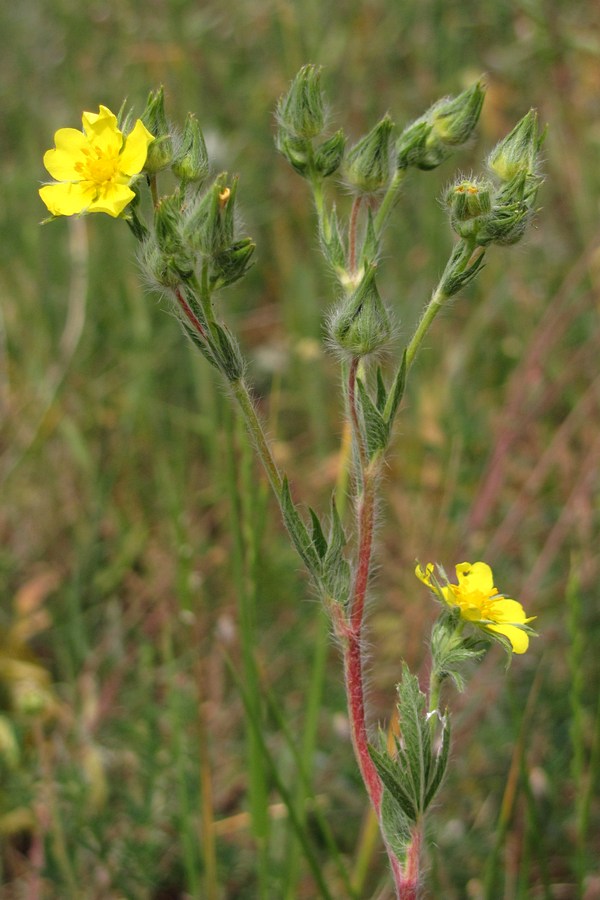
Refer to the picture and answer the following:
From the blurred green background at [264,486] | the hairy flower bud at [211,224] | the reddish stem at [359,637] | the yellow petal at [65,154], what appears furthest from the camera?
the blurred green background at [264,486]

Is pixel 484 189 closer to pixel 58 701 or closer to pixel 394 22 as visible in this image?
pixel 58 701

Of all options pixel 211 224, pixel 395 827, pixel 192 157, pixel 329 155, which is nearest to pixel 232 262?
pixel 211 224

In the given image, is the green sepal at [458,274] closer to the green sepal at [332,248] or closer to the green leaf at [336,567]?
the green sepal at [332,248]

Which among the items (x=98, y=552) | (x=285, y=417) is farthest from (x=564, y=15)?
(x=98, y=552)

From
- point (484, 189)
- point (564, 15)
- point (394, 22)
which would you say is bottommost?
point (484, 189)

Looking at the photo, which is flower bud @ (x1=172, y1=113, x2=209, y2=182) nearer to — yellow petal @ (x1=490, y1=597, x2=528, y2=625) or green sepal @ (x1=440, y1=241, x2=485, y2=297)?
green sepal @ (x1=440, y1=241, x2=485, y2=297)

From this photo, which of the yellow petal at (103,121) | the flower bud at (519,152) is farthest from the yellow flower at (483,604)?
the yellow petal at (103,121)

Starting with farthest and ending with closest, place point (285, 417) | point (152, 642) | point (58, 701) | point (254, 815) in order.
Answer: point (285, 417) < point (152, 642) < point (58, 701) < point (254, 815)

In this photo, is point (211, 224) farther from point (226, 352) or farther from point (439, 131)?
point (439, 131)
